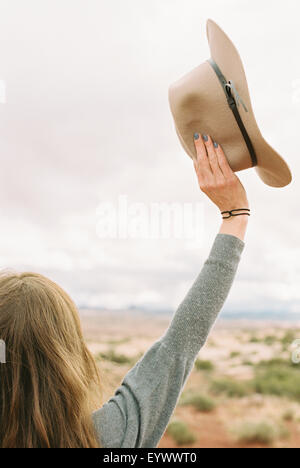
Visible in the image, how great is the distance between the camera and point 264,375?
23.6 meters

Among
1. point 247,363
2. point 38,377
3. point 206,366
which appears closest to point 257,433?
point 206,366

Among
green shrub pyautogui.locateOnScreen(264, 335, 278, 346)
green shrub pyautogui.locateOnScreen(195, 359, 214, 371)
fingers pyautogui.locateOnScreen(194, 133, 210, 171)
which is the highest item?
fingers pyautogui.locateOnScreen(194, 133, 210, 171)

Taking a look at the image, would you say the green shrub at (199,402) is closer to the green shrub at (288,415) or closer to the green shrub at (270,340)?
the green shrub at (288,415)

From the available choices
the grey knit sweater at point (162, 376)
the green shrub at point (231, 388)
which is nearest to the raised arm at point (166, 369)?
the grey knit sweater at point (162, 376)

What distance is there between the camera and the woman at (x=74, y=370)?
96cm

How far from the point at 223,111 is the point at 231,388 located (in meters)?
21.5

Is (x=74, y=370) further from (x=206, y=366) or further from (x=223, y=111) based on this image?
(x=206, y=366)

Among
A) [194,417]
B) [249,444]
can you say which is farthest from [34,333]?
[194,417]

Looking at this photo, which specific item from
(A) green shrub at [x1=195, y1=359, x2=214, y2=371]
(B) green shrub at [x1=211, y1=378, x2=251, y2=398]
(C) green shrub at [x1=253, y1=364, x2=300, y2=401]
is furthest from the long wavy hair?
(A) green shrub at [x1=195, y1=359, x2=214, y2=371]

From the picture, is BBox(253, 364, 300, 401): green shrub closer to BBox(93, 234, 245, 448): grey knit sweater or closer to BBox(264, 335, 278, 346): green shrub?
BBox(264, 335, 278, 346): green shrub

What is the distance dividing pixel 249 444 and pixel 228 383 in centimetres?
653

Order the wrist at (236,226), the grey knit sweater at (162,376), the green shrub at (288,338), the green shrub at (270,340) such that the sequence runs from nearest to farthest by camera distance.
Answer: the grey knit sweater at (162,376) → the wrist at (236,226) → the green shrub at (288,338) → the green shrub at (270,340)

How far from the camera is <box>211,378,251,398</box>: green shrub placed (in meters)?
21.2

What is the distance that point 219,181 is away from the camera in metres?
1.13
